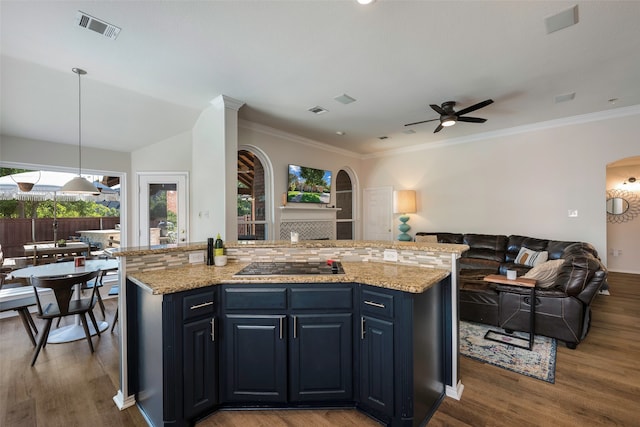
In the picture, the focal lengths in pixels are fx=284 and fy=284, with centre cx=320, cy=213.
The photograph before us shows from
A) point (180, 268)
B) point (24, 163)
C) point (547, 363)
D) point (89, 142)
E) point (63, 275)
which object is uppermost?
point (89, 142)

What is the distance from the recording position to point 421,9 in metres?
2.15

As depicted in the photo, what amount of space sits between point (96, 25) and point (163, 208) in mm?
3187

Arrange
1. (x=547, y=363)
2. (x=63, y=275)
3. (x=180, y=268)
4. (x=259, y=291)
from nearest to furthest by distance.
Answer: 1. (x=259, y=291)
2. (x=180, y=268)
3. (x=547, y=363)
4. (x=63, y=275)

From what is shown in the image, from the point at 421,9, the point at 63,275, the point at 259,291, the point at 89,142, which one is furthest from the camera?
the point at 89,142

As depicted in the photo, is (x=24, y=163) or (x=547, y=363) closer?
(x=547, y=363)

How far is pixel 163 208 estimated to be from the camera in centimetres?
495

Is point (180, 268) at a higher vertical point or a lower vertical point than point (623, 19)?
lower

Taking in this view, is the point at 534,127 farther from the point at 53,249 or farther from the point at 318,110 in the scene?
the point at 53,249

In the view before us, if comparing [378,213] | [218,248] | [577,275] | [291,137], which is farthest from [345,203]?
[218,248]

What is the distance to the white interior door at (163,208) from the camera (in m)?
4.89

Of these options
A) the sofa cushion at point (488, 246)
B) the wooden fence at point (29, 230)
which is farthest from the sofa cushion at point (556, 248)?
the wooden fence at point (29, 230)

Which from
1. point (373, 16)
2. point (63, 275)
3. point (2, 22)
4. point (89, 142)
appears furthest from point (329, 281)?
point (89, 142)

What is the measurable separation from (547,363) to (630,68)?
3.24 meters

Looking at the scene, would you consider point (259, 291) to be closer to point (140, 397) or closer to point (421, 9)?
point (140, 397)
